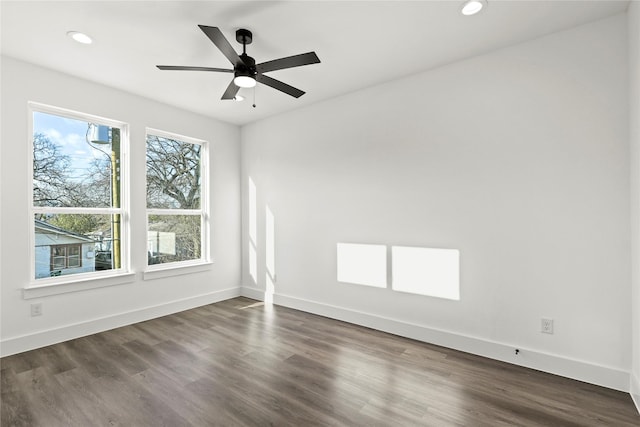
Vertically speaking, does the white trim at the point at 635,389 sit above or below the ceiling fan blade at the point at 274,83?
below

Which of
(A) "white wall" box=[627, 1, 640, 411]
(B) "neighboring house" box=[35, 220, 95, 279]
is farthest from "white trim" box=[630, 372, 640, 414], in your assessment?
(B) "neighboring house" box=[35, 220, 95, 279]

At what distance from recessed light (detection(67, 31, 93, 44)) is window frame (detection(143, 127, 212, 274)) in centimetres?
139

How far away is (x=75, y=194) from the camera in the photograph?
3.45 metres

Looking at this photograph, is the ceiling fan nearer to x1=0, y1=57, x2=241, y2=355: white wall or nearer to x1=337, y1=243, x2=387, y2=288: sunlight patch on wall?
x1=0, y1=57, x2=241, y2=355: white wall

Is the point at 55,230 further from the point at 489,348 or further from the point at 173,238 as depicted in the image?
the point at 489,348

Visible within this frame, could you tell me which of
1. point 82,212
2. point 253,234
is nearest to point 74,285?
point 82,212

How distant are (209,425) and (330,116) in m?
3.42

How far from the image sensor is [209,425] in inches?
76.2

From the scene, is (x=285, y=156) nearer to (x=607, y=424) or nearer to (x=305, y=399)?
(x=305, y=399)

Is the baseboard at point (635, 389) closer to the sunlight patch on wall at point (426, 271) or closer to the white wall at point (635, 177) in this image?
the white wall at point (635, 177)

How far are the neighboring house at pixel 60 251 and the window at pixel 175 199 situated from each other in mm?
687

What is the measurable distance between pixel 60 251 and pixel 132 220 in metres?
0.77

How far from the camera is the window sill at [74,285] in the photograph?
3046 millimetres

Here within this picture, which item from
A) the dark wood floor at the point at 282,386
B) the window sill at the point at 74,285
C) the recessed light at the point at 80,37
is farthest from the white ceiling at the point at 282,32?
the dark wood floor at the point at 282,386
